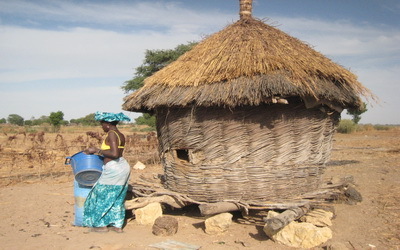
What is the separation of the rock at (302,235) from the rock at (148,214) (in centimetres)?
194

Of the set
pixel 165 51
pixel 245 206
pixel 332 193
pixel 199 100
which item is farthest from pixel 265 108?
pixel 165 51

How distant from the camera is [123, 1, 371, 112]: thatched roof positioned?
195 inches

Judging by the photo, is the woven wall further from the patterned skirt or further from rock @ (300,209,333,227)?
the patterned skirt

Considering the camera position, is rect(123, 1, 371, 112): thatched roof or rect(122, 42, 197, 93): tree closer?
rect(123, 1, 371, 112): thatched roof

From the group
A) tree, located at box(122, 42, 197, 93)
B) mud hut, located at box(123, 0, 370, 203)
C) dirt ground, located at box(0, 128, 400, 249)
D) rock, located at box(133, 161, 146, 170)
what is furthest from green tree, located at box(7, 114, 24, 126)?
mud hut, located at box(123, 0, 370, 203)

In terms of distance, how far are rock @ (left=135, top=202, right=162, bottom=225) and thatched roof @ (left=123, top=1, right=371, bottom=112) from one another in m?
1.59

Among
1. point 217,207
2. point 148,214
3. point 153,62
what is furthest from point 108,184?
point 153,62

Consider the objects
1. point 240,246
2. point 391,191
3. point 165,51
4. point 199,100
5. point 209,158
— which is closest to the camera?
point 240,246

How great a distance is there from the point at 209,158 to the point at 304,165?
1.53 meters

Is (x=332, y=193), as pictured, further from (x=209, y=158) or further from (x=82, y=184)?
(x=82, y=184)

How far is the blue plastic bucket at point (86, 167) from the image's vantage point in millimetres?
5191

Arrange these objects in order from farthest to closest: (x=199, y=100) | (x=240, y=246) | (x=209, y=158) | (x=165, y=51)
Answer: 1. (x=165, y=51)
2. (x=209, y=158)
3. (x=199, y=100)
4. (x=240, y=246)

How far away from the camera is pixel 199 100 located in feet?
16.8

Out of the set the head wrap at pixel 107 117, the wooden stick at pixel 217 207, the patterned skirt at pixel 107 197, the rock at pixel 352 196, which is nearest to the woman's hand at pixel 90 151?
the patterned skirt at pixel 107 197
